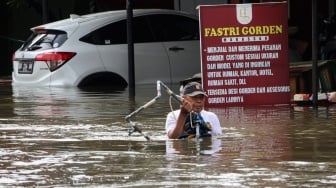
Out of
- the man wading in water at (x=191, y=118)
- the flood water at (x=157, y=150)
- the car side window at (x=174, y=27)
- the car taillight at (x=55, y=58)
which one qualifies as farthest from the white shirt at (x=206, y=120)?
the car side window at (x=174, y=27)

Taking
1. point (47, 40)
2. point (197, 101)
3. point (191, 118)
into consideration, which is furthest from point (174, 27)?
point (197, 101)

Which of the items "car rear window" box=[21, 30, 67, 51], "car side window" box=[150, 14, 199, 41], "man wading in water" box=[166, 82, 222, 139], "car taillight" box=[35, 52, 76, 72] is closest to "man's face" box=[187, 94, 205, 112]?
"man wading in water" box=[166, 82, 222, 139]

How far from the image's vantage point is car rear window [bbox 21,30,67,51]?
18656mm

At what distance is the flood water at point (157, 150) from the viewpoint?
8.18m

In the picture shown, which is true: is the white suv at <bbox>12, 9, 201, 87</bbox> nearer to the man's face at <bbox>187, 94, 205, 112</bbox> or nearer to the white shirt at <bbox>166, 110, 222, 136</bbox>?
the white shirt at <bbox>166, 110, 222, 136</bbox>

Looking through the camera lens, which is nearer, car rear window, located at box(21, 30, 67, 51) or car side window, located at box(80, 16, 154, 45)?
car rear window, located at box(21, 30, 67, 51)

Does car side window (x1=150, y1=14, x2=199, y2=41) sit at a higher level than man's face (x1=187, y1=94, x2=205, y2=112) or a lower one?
higher

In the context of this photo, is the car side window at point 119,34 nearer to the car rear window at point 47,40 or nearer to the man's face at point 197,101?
the car rear window at point 47,40

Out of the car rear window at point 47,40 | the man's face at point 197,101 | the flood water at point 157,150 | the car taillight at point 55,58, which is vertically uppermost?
the car rear window at point 47,40

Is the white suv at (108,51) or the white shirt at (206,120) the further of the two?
the white suv at (108,51)

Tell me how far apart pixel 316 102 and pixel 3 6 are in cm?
1844

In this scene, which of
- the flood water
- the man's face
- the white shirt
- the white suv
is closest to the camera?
the flood water

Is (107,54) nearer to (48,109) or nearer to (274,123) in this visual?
(48,109)

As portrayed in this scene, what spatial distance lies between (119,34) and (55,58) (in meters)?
1.53
